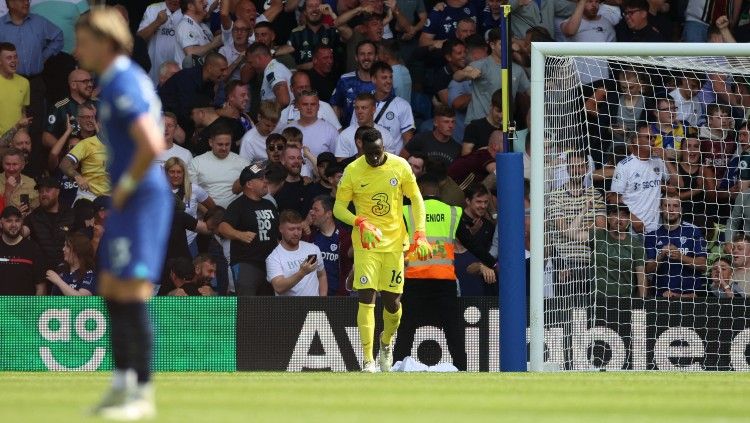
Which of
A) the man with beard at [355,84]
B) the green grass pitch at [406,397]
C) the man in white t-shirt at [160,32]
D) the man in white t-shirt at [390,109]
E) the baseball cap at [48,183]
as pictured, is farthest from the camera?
the man in white t-shirt at [160,32]

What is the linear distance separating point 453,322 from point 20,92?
20.6ft

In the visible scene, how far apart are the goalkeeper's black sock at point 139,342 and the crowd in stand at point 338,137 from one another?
7405 mm

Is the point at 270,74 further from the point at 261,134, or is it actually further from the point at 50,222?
the point at 50,222

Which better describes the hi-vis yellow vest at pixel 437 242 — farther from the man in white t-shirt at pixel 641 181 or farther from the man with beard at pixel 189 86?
the man with beard at pixel 189 86

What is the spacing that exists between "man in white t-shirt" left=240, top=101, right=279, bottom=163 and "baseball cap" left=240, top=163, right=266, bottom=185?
2.40 ft

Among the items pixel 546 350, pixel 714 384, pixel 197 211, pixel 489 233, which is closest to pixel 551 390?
pixel 714 384

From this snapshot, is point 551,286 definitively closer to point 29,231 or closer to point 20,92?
point 29,231

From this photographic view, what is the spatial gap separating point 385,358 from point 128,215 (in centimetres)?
724

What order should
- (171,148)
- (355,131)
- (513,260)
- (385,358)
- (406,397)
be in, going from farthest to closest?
(355,131)
(171,148)
(385,358)
(513,260)
(406,397)

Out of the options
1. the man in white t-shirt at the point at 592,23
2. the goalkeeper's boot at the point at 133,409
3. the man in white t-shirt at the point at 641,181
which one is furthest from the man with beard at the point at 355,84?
the goalkeeper's boot at the point at 133,409

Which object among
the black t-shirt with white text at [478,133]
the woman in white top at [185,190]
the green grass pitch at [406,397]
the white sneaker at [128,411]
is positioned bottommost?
the green grass pitch at [406,397]

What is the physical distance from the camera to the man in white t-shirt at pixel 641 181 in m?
15.2

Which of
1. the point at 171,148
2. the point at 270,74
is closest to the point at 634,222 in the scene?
the point at 270,74

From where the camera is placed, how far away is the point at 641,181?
15289 mm
